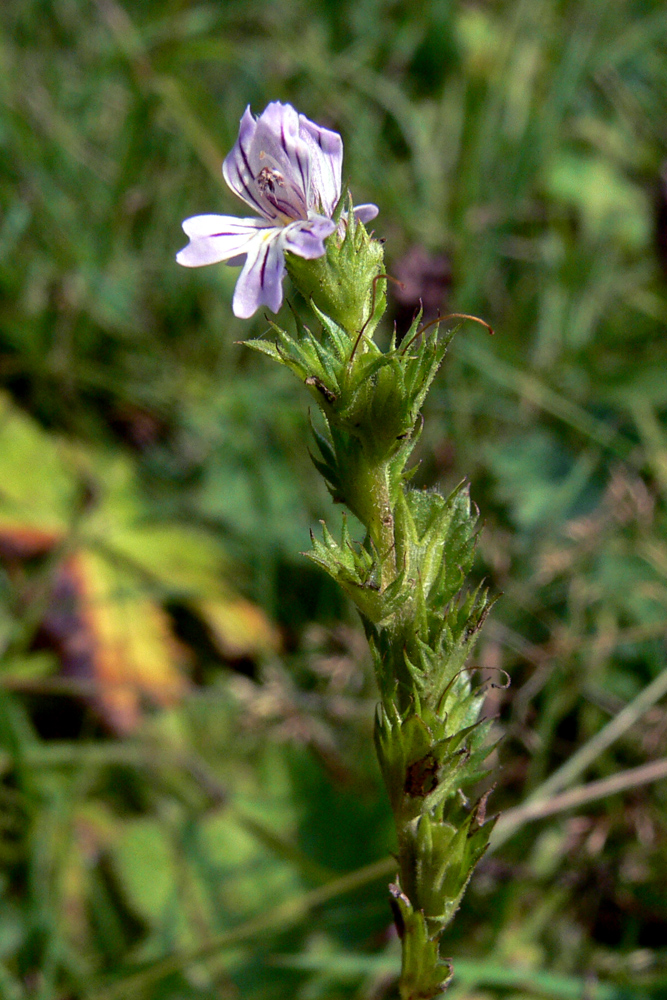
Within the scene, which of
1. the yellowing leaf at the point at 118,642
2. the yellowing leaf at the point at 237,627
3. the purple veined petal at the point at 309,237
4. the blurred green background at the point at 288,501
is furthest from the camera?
the yellowing leaf at the point at 237,627

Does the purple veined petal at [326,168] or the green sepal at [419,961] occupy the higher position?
the purple veined petal at [326,168]

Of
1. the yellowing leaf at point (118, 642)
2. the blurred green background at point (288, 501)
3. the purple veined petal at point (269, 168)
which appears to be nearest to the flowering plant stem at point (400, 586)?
the purple veined petal at point (269, 168)

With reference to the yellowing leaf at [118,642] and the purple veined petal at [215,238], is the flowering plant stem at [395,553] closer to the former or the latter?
the purple veined petal at [215,238]

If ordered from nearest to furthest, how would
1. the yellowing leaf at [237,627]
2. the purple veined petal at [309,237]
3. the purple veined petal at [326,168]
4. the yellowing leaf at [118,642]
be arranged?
the purple veined petal at [309,237], the purple veined petal at [326,168], the yellowing leaf at [118,642], the yellowing leaf at [237,627]

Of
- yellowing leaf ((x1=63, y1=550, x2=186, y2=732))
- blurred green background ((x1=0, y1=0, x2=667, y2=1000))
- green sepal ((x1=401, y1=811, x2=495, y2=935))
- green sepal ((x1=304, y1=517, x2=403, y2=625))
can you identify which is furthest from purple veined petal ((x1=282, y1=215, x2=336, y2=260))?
yellowing leaf ((x1=63, y1=550, x2=186, y2=732))

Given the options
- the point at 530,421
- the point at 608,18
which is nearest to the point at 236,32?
the point at 608,18

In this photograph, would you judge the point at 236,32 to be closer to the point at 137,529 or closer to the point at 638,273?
the point at 638,273
